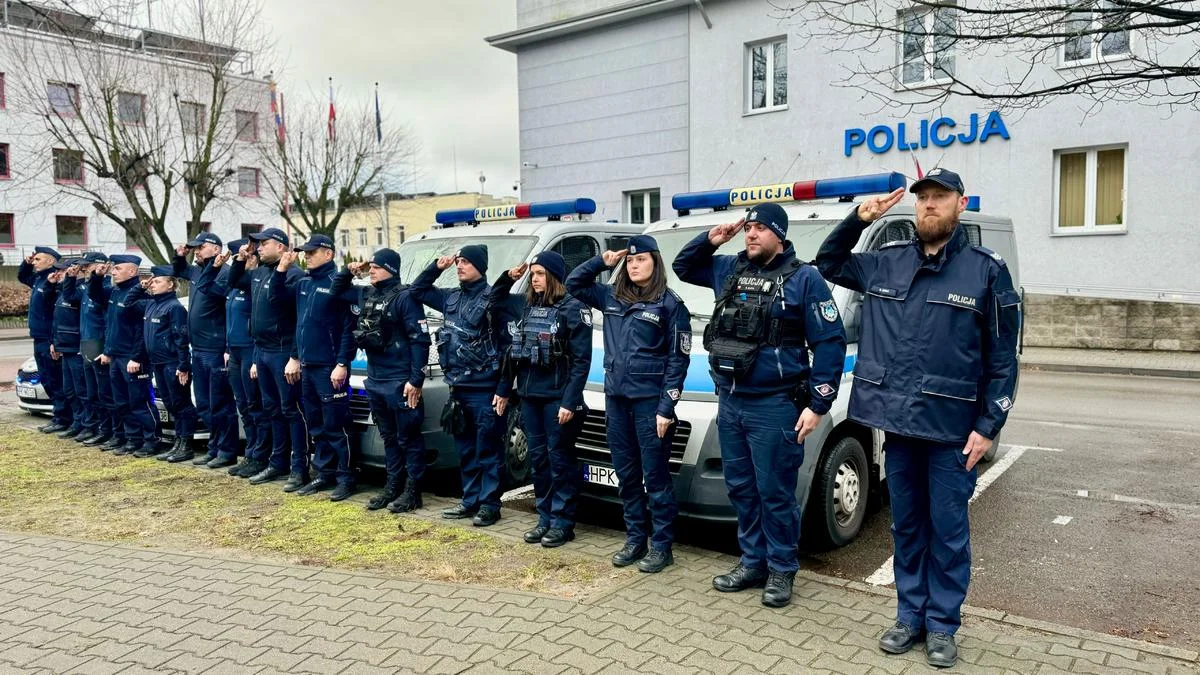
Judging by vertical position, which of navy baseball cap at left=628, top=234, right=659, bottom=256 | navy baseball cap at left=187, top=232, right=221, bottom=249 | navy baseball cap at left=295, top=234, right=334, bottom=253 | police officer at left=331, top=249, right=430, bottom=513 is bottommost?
police officer at left=331, top=249, right=430, bottom=513

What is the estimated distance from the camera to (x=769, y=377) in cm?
442

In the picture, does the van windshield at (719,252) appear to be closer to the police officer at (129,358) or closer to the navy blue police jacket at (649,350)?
the navy blue police jacket at (649,350)

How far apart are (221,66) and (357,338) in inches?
673

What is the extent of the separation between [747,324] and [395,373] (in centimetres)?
292

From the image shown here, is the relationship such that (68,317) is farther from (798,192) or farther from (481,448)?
(798,192)

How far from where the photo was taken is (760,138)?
20.2 metres

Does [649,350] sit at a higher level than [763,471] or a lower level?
higher

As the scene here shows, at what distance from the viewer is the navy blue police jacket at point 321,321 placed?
22.3 ft

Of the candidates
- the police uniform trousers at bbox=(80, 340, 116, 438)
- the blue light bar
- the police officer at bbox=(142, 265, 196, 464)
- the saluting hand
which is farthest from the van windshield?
the police uniform trousers at bbox=(80, 340, 116, 438)

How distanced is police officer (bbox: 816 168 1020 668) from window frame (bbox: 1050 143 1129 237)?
14.9m

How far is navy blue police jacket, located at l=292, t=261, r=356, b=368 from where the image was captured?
6.80 metres

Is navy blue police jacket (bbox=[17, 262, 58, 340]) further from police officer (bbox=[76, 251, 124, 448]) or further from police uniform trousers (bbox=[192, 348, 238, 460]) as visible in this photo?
police uniform trousers (bbox=[192, 348, 238, 460])

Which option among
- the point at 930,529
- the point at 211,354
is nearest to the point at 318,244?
the point at 211,354

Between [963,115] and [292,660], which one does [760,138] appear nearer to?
[963,115]
